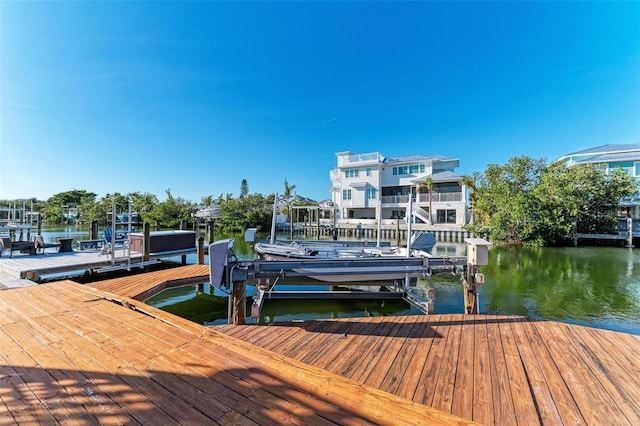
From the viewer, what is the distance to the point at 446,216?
27.4 m

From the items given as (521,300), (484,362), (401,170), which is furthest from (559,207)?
(484,362)

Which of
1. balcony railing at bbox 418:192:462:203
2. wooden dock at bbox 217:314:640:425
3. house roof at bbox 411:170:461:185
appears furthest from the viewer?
house roof at bbox 411:170:461:185

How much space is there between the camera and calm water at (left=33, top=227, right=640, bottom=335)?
688 cm

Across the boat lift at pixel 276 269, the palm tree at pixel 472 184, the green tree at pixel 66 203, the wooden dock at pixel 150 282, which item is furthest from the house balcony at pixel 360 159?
the green tree at pixel 66 203

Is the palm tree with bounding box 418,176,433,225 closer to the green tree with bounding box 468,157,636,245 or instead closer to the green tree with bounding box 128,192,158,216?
the green tree with bounding box 468,157,636,245

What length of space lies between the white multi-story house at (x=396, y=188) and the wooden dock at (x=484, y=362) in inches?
942

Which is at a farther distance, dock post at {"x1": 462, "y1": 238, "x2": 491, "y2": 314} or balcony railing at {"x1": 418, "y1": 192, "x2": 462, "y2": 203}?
balcony railing at {"x1": 418, "y1": 192, "x2": 462, "y2": 203}

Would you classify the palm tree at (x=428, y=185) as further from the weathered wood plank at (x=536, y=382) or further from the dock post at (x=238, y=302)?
the dock post at (x=238, y=302)

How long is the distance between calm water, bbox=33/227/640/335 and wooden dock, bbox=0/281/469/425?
386 cm

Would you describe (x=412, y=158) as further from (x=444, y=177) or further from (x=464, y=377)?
(x=464, y=377)

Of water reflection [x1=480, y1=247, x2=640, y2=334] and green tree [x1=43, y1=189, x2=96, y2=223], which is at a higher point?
green tree [x1=43, y1=189, x2=96, y2=223]

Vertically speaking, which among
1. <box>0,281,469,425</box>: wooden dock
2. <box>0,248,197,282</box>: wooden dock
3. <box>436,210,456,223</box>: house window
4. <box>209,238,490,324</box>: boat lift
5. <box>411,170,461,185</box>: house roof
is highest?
<box>411,170,461,185</box>: house roof

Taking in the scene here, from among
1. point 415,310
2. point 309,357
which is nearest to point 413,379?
point 309,357

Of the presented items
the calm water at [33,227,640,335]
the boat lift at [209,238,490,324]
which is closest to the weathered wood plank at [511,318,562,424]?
the boat lift at [209,238,490,324]
